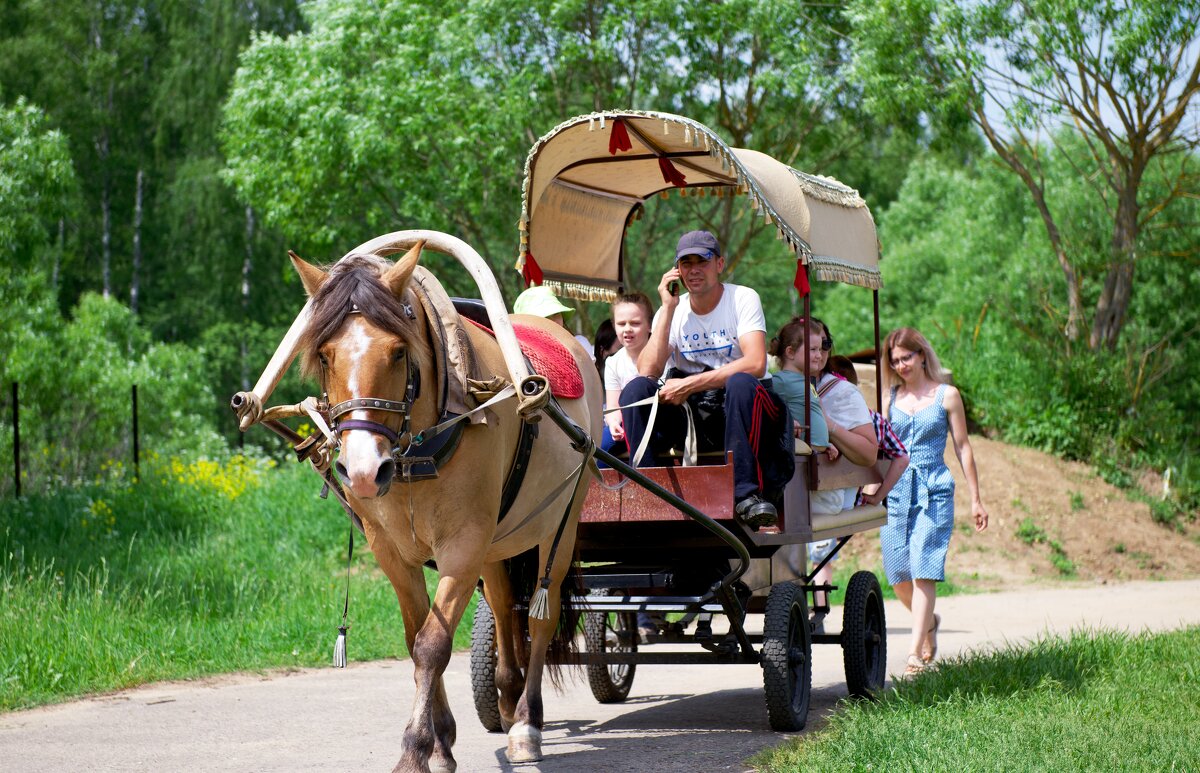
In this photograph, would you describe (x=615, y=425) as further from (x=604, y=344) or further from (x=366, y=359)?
(x=366, y=359)

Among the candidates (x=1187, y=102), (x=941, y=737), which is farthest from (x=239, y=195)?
(x=941, y=737)

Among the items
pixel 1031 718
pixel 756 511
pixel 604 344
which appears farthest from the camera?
pixel 604 344

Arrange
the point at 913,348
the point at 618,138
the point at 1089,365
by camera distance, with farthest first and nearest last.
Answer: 1. the point at 1089,365
2. the point at 913,348
3. the point at 618,138

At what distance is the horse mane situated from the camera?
14.7 ft

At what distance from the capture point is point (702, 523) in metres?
5.97

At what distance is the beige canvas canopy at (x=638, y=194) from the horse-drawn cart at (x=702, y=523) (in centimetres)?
1

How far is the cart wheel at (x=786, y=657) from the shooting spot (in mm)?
6055

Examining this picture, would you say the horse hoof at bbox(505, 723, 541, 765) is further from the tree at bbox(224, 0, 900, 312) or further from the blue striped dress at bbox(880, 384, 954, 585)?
the tree at bbox(224, 0, 900, 312)

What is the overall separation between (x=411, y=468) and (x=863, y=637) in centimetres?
313

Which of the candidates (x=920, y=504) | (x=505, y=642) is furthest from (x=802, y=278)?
(x=505, y=642)

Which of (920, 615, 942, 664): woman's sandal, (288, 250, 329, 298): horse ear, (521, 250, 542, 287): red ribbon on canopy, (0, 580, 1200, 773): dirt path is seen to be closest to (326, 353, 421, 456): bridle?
(288, 250, 329, 298): horse ear

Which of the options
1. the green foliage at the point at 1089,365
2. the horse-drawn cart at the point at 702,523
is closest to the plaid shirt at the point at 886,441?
the horse-drawn cart at the point at 702,523

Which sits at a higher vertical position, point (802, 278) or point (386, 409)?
point (802, 278)

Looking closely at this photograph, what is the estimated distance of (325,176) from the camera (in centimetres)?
2086
